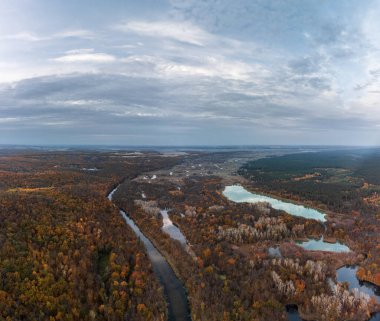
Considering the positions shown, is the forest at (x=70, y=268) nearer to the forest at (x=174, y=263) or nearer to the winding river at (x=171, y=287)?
the forest at (x=174, y=263)

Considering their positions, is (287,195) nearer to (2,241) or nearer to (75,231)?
(75,231)

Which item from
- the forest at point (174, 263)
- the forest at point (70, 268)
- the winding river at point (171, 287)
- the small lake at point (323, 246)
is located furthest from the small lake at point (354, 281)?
the forest at point (70, 268)

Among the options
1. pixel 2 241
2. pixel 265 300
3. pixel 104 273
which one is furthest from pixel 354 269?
pixel 2 241

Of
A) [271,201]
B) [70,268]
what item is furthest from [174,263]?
[271,201]

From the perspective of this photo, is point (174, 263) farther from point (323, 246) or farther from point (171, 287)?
point (323, 246)

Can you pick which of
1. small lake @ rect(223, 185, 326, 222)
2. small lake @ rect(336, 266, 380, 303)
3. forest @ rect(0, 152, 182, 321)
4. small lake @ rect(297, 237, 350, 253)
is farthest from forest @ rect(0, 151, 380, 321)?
small lake @ rect(223, 185, 326, 222)
